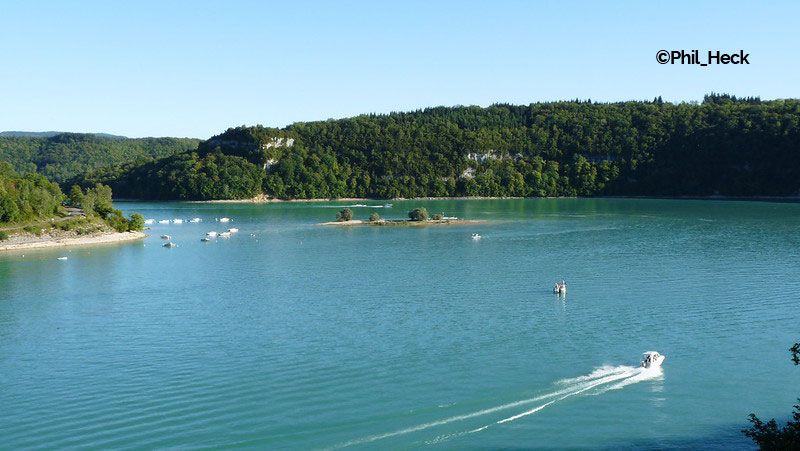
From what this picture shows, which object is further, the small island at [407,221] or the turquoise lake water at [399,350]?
the small island at [407,221]

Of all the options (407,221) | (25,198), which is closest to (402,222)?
(407,221)

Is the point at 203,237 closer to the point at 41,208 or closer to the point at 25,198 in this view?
the point at 41,208

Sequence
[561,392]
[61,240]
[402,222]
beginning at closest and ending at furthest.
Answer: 1. [561,392]
2. [61,240]
3. [402,222]

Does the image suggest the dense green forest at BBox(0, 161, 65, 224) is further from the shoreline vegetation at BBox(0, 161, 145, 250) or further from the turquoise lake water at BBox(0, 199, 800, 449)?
the turquoise lake water at BBox(0, 199, 800, 449)

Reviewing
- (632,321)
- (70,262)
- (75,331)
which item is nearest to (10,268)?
(70,262)

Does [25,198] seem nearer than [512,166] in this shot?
Yes

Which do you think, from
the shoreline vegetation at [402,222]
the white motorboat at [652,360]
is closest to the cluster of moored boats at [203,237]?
the shoreline vegetation at [402,222]

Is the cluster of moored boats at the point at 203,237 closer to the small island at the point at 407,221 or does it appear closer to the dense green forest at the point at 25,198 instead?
the dense green forest at the point at 25,198
